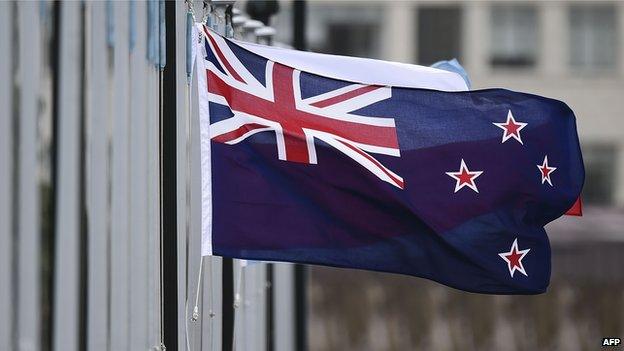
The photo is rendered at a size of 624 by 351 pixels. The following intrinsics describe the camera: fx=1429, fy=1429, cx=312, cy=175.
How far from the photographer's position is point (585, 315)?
81.6 feet

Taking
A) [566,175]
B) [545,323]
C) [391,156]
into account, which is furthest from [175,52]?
[545,323]

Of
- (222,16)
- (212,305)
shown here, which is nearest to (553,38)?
(222,16)

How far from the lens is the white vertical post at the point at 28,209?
6.85 m

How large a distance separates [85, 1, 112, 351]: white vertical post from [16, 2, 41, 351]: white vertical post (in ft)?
1.98

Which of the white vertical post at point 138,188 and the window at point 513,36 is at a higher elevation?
the window at point 513,36

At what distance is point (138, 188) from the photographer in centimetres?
813

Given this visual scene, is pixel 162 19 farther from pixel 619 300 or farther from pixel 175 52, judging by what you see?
pixel 619 300

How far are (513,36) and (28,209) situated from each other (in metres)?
30.2

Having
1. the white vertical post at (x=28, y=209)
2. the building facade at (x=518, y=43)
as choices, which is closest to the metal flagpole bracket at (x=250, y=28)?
the white vertical post at (x=28, y=209)

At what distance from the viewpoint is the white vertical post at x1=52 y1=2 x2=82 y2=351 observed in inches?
286

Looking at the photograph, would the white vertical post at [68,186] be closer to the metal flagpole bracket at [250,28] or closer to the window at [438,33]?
the metal flagpole bracket at [250,28]

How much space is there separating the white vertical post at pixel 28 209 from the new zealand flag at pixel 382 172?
1266 mm

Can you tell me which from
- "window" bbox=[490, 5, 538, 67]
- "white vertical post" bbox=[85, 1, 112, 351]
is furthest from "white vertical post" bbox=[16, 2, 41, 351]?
"window" bbox=[490, 5, 538, 67]

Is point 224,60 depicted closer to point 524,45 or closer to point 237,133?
point 237,133
